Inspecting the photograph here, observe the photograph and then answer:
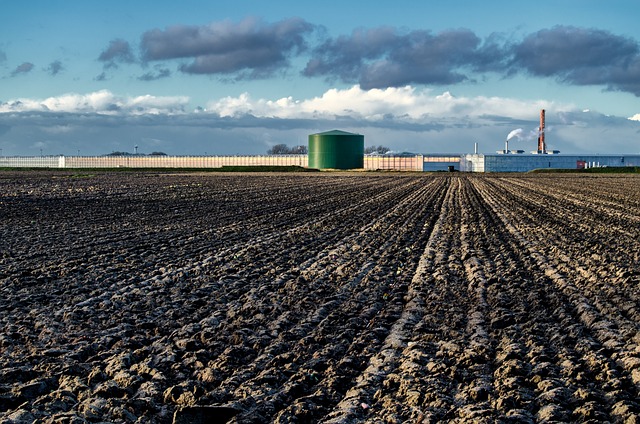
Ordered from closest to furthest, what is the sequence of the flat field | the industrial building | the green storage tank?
the flat field, the green storage tank, the industrial building

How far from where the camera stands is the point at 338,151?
107562 mm

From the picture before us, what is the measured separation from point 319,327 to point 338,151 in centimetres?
10030

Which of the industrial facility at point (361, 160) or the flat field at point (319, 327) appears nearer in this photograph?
the flat field at point (319, 327)

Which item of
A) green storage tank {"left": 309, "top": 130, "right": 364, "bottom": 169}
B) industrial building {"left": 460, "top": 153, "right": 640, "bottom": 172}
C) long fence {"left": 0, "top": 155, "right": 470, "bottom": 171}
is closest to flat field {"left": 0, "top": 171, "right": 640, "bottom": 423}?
green storage tank {"left": 309, "top": 130, "right": 364, "bottom": 169}

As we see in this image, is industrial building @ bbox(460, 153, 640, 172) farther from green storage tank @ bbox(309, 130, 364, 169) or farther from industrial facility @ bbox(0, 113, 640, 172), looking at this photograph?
green storage tank @ bbox(309, 130, 364, 169)

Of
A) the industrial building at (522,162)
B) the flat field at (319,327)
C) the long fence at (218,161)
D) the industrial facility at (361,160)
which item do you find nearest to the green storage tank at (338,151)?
the industrial facility at (361,160)

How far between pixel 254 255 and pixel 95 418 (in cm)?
817

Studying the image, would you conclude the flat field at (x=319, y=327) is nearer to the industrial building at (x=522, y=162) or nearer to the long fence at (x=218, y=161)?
the long fence at (x=218, y=161)

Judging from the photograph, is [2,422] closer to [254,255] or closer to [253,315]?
[253,315]

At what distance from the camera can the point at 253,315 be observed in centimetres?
838

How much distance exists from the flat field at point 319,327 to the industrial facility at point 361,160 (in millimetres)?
91782

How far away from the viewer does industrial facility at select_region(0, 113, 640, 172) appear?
108188 millimetres

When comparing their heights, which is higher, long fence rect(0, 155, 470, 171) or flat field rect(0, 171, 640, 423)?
long fence rect(0, 155, 470, 171)

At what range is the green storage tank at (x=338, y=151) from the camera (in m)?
107
